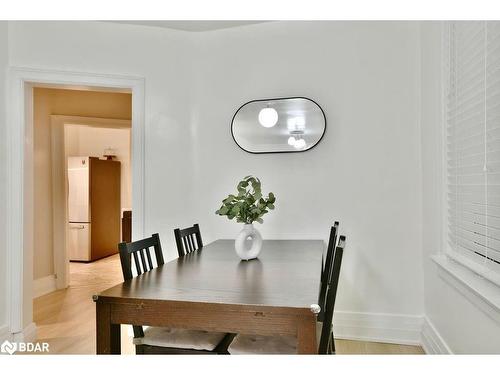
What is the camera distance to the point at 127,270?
5.40ft

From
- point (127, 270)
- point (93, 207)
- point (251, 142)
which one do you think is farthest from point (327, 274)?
point (93, 207)

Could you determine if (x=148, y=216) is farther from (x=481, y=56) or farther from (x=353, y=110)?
(x=481, y=56)

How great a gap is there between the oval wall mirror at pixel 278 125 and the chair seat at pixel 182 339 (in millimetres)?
1619

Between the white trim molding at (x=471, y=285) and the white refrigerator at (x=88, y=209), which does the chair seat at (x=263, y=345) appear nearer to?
the white trim molding at (x=471, y=285)

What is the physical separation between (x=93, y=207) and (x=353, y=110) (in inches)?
187

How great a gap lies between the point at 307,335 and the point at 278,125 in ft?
6.33

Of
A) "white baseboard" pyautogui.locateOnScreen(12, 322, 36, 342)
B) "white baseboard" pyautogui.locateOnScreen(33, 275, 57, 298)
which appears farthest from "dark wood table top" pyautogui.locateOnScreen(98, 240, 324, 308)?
"white baseboard" pyautogui.locateOnScreen(33, 275, 57, 298)

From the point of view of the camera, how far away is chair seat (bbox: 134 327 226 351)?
5.26ft

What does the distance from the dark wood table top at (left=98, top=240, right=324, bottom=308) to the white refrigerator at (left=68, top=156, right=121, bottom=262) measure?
168 inches

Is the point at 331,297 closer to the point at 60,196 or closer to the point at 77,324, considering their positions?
the point at 77,324

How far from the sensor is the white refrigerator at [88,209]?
584 cm

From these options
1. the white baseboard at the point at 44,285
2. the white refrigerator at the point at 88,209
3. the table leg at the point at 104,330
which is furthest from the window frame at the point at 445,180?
the white refrigerator at the point at 88,209

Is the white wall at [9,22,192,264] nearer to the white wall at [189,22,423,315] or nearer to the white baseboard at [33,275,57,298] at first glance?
the white wall at [189,22,423,315]

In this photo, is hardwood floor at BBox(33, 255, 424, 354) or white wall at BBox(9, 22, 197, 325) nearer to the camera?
hardwood floor at BBox(33, 255, 424, 354)
